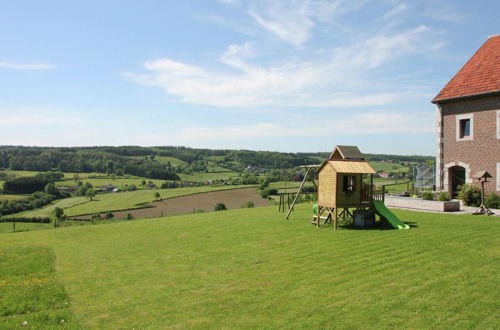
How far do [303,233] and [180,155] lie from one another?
472ft

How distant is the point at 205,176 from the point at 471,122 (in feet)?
316

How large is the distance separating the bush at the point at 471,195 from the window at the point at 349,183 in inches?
419

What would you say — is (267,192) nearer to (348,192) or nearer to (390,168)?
(348,192)

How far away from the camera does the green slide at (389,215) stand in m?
18.7

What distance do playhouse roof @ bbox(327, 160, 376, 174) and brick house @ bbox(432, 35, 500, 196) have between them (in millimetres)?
11154

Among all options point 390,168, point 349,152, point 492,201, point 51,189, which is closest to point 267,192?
point 349,152

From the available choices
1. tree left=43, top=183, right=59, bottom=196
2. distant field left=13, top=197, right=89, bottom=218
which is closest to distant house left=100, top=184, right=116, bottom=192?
tree left=43, top=183, right=59, bottom=196

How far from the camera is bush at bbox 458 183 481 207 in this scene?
25641 mm

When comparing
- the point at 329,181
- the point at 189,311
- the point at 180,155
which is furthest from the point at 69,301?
the point at 180,155

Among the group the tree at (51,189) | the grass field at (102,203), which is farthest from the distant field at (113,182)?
the grass field at (102,203)

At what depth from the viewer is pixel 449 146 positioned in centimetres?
2869

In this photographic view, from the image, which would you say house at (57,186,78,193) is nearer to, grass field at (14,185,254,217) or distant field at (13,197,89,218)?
distant field at (13,197,89,218)

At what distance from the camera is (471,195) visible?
2584cm

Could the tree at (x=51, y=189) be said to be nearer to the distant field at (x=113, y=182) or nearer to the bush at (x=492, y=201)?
the distant field at (x=113, y=182)
